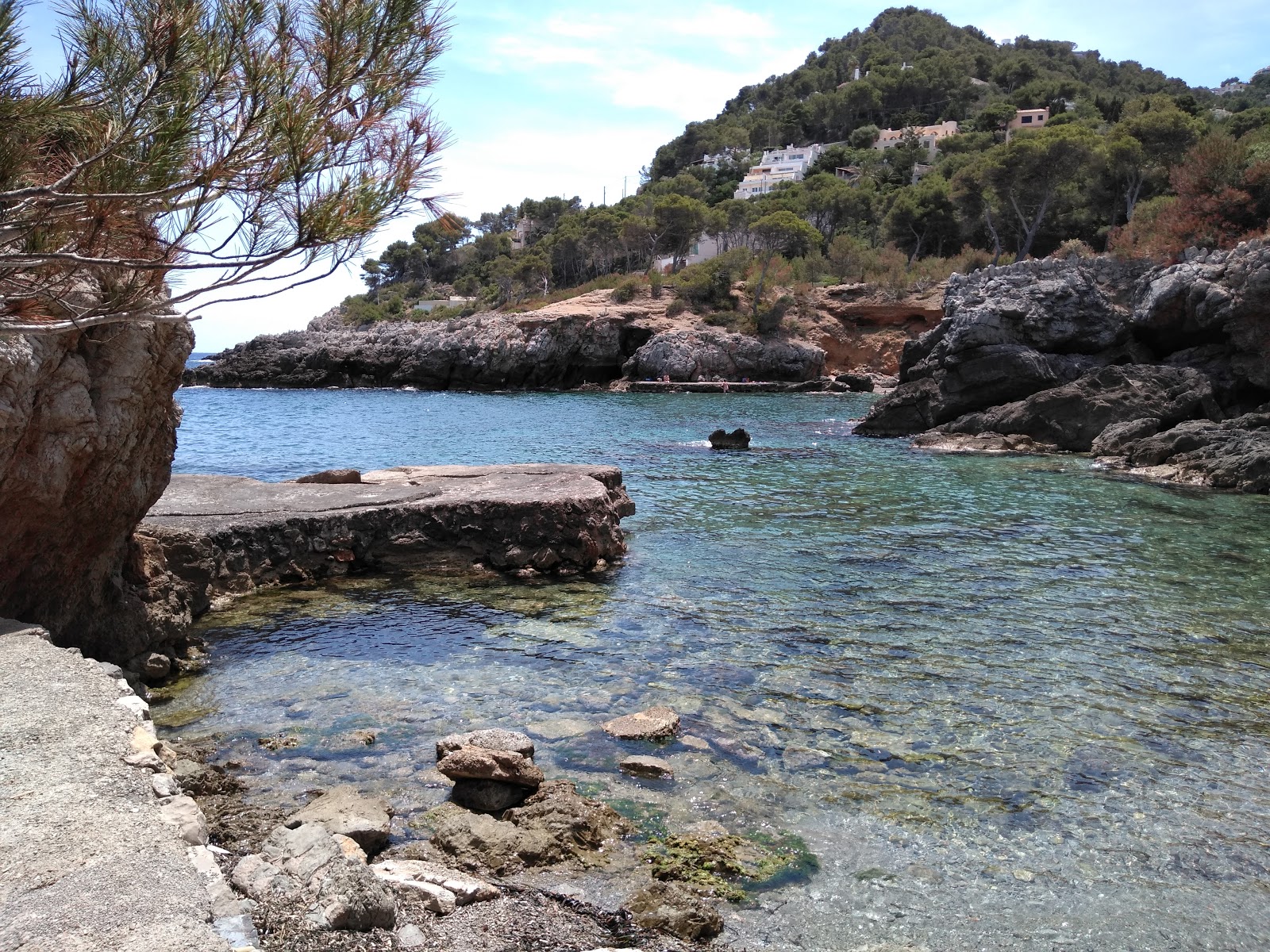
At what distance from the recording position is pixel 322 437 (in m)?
29.6

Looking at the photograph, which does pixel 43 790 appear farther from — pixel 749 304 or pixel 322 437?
pixel 749 304

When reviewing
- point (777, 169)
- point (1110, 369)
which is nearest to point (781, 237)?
point (777, 169)

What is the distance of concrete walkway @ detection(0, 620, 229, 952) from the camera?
309cm

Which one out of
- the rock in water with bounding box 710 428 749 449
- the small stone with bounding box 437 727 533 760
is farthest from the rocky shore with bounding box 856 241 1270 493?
the small stone with bounding box 437 727 533 760

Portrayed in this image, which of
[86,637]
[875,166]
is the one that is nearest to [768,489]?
[86,637]

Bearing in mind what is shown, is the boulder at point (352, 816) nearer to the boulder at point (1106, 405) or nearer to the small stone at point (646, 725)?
the small stone at point (646, 725)

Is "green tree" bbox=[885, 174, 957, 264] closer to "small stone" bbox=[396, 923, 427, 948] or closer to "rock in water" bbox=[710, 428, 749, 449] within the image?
"rock in water" bbox=[710, 428, 749, 449]

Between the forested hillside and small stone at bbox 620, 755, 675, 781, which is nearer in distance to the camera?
small stone at bbox 620, 755, 675, 781

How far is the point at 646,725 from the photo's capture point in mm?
6602

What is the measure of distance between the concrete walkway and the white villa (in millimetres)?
106360

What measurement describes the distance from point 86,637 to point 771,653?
5.57 m

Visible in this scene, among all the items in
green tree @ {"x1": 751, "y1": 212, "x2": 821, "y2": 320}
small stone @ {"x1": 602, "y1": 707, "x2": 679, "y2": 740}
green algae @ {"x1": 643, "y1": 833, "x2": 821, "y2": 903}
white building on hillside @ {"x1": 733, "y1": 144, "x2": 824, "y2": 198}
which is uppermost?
white building on hillside @ {"x1": 733, "y1": 144, "x2": 824, "y2": 198}

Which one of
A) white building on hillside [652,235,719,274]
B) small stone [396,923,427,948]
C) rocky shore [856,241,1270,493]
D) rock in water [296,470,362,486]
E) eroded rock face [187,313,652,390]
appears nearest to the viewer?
small stone [396,923,427,948]

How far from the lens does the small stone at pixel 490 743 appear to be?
587 cm
